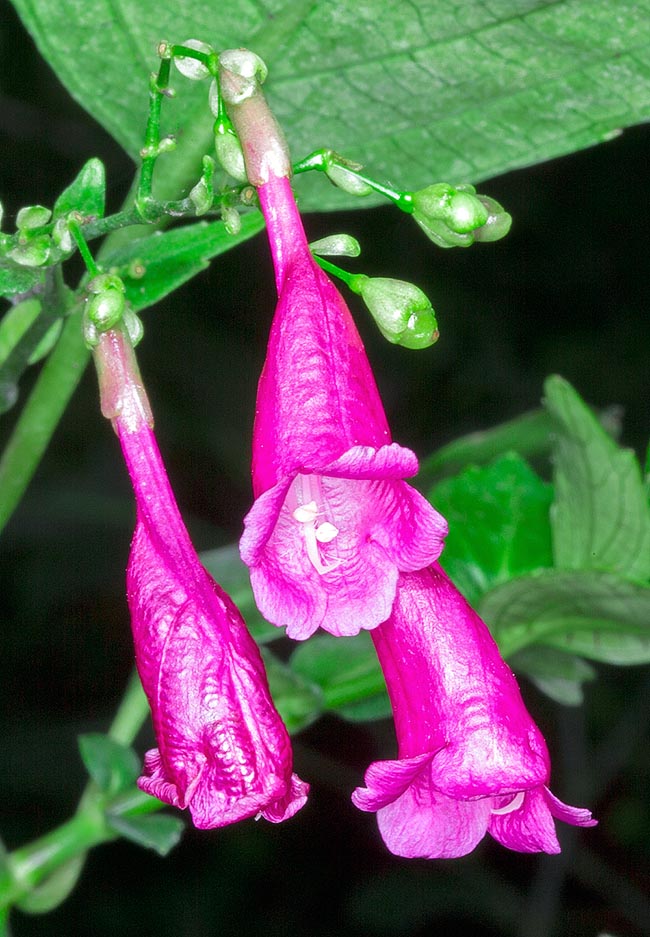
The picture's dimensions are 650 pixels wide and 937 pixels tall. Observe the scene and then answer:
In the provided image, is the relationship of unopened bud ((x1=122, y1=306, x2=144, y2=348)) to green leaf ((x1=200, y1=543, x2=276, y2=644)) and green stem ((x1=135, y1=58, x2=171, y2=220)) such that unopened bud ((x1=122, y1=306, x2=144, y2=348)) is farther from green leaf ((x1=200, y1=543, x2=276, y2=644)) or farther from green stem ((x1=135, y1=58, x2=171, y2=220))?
green leaf ((x1=200, y1=543, x2=276, y2=644))

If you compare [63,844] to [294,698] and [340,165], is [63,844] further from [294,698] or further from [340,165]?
[340,165]

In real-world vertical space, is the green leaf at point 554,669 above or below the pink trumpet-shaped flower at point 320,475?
below

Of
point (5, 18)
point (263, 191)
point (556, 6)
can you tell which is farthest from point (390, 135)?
point (5, 18)

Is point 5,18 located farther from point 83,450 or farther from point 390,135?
point 390,135

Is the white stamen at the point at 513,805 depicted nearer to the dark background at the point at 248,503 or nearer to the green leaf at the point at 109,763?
the green leaf at the point at 109,763

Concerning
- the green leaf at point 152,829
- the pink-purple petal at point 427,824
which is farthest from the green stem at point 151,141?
the green leaf at point 152,829

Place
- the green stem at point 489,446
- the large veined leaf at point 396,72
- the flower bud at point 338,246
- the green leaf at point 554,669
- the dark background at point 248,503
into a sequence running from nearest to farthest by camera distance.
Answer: the flower bud at point 338,246, the large veined leaf at point 396,72, the green leaf at point 554,669, the green stem at point 489,446, the dark background at point 248,503

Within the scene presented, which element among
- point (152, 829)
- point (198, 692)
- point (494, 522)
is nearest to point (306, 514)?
point (198, 692)
